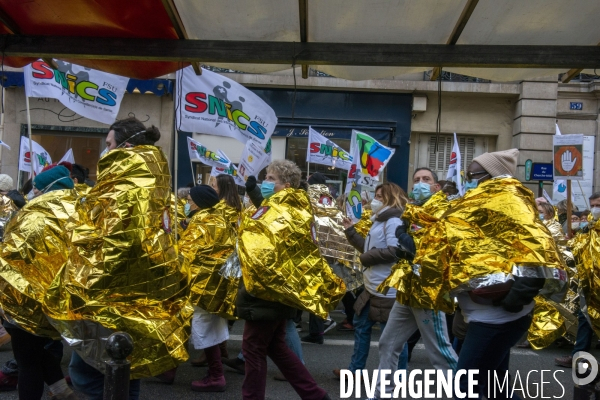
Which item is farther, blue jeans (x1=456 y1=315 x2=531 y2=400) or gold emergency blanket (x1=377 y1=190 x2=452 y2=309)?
gold emergency blanket (x1=377 y1=190 x2=452 y2=309)

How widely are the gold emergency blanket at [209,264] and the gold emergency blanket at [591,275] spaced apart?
122 inches

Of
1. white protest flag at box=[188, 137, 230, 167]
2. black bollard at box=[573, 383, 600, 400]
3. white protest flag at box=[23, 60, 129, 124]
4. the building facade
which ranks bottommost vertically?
black bollard at box=[573, 383, 600, 400]

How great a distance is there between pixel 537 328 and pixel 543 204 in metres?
1.82

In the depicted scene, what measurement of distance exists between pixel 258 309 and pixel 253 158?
333 cm

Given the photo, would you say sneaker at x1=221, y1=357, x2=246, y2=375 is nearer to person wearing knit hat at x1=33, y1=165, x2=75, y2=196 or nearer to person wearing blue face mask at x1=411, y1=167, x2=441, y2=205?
person wearing blue face mask at x1=411, y1=167, x2=441, y2=205

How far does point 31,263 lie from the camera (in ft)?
12.1

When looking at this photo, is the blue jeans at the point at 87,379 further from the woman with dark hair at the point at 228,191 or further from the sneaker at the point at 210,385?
the woman with dark hair at the point at 228,191

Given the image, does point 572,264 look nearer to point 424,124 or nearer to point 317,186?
point 317,186

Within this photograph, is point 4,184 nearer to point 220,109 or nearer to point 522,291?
point 220,109

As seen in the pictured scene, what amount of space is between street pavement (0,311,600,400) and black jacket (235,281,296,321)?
1433 mm

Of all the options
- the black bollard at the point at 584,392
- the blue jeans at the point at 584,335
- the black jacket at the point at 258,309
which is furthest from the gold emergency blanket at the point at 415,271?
the blue jeans at the point at 584,335

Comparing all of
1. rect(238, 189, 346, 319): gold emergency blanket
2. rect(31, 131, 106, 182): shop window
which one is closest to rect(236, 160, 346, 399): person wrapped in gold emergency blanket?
rect(238, 189, 346, 319): gold emergency blanket

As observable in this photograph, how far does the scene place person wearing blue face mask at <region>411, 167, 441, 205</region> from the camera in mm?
5926

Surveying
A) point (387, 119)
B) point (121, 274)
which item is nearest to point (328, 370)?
point (121, 274)
